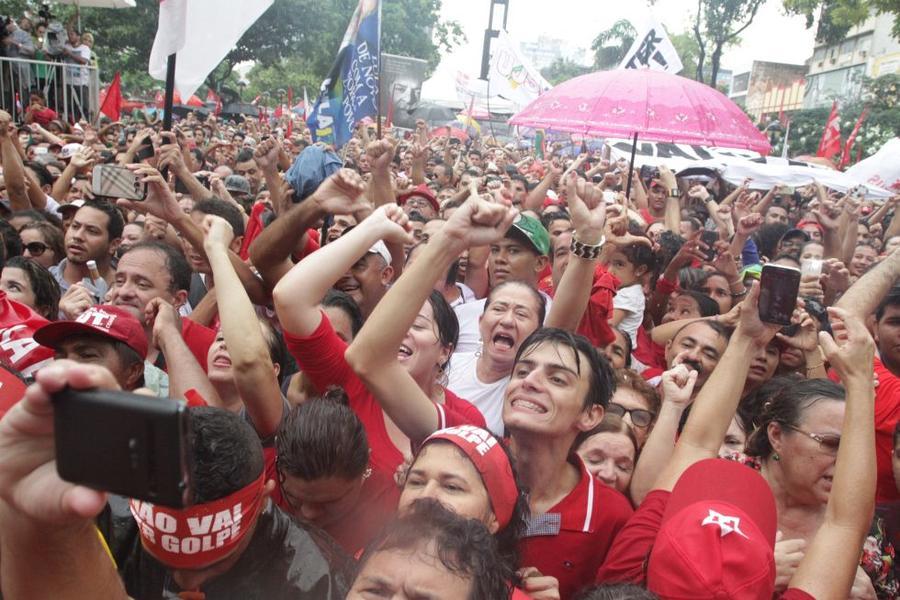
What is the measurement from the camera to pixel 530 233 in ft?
13.7

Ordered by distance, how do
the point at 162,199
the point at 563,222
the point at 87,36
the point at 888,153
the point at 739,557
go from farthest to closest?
the point at 87,36 → the point at 888,153 → the point at 563,222 → the point at 162,199 → the point at 739,557

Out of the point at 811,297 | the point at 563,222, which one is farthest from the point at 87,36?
the point at 811,297

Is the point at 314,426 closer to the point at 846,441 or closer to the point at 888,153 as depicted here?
the point at 846,441

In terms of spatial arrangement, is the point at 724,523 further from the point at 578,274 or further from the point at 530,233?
the point at 530,233

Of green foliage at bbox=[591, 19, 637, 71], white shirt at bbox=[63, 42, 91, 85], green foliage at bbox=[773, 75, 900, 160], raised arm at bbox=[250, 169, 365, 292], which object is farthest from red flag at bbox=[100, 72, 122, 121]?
green foliage at bbox=[591, 19, 637, 71]

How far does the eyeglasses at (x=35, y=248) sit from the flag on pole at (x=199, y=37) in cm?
126

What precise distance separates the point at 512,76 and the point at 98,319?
1076cm

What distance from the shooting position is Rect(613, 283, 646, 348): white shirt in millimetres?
4488

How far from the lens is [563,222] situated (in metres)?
5.30

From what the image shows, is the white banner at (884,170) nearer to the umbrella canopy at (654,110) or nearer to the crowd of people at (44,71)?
the umbrella canopy at (654,110)

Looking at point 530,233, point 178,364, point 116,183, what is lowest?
point 178,364

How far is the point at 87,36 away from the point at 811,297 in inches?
570

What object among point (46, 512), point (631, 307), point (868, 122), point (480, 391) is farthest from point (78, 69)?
point (868, 122)

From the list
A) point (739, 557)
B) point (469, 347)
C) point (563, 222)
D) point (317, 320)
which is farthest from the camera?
point (563, 222)
